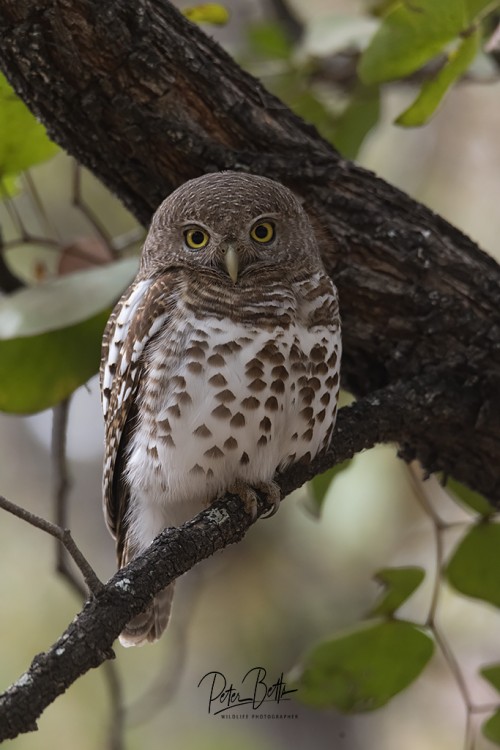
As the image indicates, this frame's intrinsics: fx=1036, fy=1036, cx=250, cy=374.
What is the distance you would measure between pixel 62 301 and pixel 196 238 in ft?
1.30

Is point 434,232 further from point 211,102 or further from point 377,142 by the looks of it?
point 377,142

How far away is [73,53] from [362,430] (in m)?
1.15

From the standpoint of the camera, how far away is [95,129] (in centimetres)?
256

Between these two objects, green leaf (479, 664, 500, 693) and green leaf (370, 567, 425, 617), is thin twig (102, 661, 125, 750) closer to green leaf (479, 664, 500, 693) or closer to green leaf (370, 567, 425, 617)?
green leaf (370, 567, 425, 617)

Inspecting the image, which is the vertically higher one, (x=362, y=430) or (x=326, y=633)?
(x=362, y=430)

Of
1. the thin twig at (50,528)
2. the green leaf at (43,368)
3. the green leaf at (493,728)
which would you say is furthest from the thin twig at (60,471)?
the thin twig at (50,528)

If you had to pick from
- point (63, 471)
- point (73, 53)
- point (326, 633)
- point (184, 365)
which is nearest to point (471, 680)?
point (326, 633)

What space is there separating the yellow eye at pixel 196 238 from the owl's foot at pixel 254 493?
612mm

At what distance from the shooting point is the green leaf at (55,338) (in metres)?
2.68

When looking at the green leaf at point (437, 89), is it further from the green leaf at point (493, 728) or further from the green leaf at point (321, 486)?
the green leaf at point (493, 728)

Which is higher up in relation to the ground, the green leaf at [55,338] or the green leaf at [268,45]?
the green leaf at [268,45]

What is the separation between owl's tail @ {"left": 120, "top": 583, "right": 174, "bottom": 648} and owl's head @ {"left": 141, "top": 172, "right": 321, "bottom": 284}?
895 mm

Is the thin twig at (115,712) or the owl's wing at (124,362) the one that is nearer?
the owl's wing at (124,362)

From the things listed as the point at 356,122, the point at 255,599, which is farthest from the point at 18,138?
the point at 255,599
